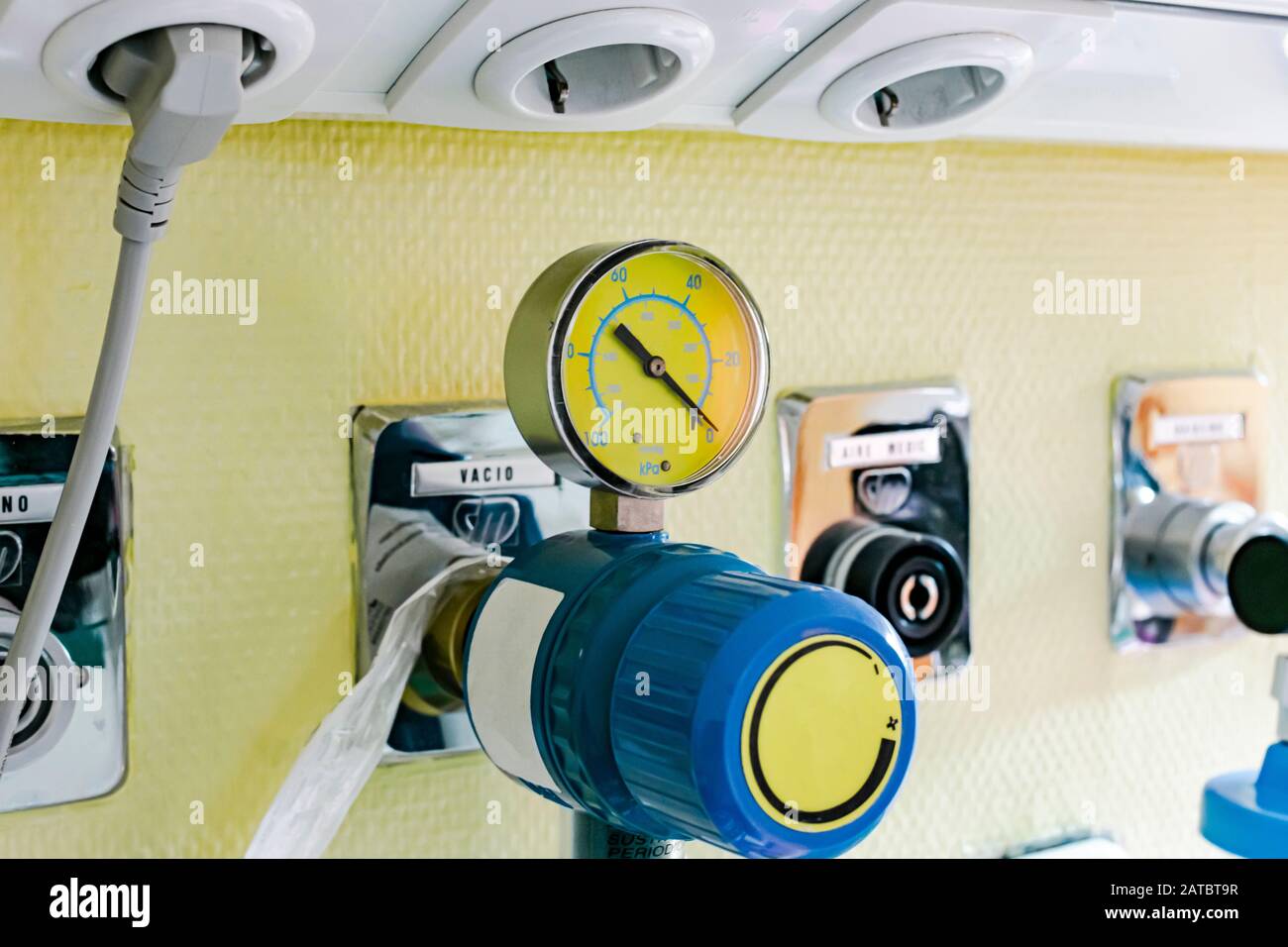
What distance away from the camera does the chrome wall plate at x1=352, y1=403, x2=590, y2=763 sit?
0.60 metres

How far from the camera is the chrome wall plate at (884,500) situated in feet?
2.28

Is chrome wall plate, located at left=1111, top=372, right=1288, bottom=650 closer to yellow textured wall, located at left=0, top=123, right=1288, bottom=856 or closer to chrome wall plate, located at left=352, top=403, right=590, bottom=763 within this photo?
yellow textured wall, located at left=0, top=123, right=1288, bottom=856

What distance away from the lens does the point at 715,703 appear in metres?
0.41

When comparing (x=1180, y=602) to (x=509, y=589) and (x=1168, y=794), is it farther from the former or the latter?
(x=509, y=589)

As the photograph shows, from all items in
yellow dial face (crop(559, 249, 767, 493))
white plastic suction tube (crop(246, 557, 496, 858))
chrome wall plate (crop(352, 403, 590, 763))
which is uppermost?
yellow dial face (crop(559, 249, 767, 493))

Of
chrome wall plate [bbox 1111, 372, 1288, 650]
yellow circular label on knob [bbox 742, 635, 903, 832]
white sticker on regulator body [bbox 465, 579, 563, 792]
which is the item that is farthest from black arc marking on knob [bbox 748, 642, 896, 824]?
chrome wall plate [bbox 1111, 372, 1288, 650]

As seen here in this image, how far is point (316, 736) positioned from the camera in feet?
1.82

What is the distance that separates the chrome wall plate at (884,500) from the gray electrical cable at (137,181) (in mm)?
356

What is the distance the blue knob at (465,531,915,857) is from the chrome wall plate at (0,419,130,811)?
20 centimetres

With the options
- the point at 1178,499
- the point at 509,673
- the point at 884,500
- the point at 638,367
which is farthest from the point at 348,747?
the point at 1178,499

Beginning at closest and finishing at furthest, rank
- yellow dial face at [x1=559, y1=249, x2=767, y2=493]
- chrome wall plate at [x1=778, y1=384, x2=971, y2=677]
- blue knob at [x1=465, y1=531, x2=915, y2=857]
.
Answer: blue knob at [x1=465, y1=531, x2=915, y2=857] → yellow dial face at [x1=559, y1=249, x2=767, y2=493] → chrome wall plate at [x1=778, y1=384, x2=971, y2=677]

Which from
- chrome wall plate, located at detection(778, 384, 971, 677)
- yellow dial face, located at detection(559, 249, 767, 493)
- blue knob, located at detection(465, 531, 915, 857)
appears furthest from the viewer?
chrome wall plate, located at detection(778, 384, 971, 677)

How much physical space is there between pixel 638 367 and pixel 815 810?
198mm
